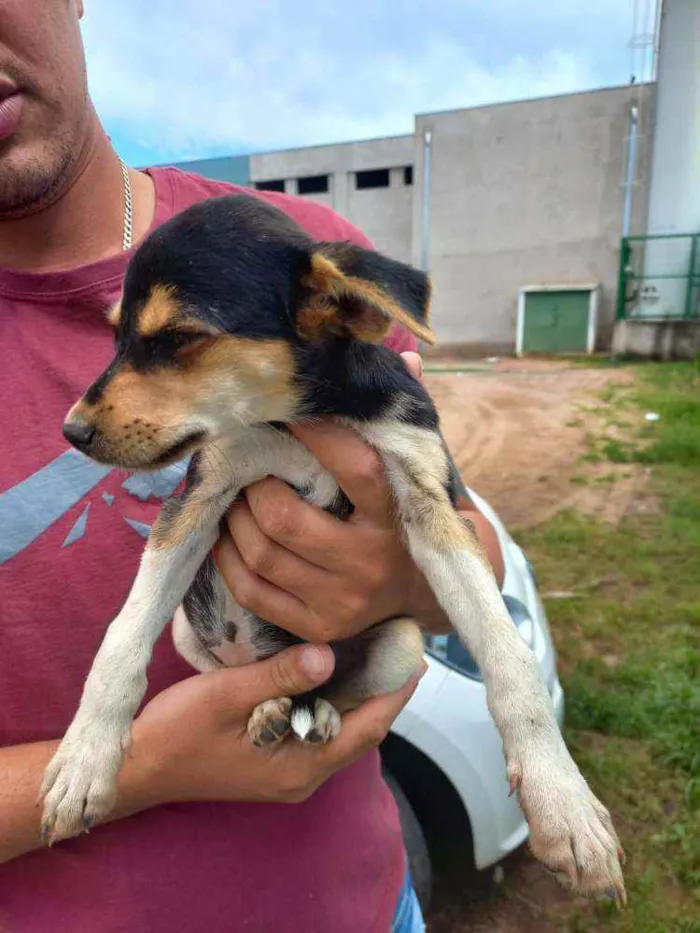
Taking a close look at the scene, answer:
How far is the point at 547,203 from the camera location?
26.8m

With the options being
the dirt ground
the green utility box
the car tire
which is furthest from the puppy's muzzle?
the green utility box

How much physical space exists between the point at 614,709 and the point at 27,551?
384 centimetres

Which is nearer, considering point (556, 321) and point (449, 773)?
point (449, 773)

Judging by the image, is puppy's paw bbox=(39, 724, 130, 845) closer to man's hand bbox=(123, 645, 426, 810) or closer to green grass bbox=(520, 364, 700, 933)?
man's hand bbox=(123, 645, 426, 810)

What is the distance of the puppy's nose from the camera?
65.8 inches

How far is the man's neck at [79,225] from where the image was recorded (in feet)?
6.64

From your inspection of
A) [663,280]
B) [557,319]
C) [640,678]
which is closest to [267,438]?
[640,678]

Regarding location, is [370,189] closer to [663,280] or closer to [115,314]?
[663,280]

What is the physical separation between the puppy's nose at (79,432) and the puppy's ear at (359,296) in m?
0.57

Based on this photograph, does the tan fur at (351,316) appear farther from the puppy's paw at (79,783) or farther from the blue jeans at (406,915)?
the blue jeans at (406,915)

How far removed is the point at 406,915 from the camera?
2.10m

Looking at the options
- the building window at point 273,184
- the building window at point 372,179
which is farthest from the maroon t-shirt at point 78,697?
the building window at point 273,184

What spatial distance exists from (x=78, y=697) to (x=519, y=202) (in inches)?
1110

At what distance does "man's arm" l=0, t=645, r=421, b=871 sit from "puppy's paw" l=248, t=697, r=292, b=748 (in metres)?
0.02
